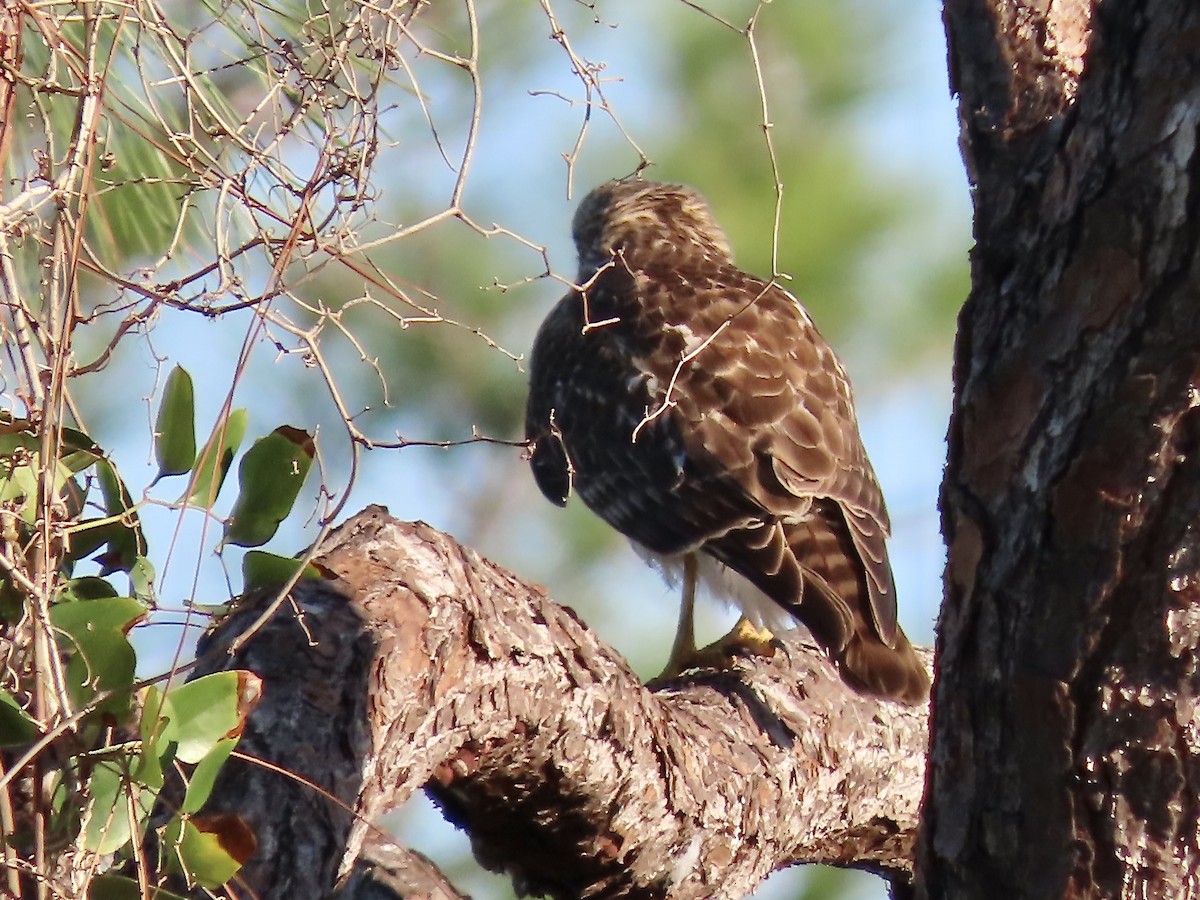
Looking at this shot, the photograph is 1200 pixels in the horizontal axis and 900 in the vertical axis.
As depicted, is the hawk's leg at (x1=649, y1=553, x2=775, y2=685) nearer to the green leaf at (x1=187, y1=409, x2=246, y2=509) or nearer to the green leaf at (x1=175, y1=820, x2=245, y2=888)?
the green leaf at (x1=187, y1=409, x2=246, y2=509)

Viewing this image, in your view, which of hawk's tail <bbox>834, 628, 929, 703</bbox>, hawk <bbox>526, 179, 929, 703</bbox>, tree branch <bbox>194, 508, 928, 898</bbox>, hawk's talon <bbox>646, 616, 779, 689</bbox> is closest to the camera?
tree branch <bbox>194, 508, 928, 898</bbox>

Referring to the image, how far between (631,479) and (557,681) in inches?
61.3

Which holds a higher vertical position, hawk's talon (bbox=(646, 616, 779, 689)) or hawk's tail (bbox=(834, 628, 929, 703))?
hawk's talon (bbox=(646, 616, 779, 689))

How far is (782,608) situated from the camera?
3332 mm

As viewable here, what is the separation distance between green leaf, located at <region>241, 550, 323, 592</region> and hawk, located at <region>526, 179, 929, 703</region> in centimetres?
133

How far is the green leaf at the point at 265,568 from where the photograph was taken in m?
1.68

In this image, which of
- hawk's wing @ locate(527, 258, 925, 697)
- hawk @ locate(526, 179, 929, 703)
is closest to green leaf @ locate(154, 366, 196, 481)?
hawk @ locate(526, 179, 929, 703)

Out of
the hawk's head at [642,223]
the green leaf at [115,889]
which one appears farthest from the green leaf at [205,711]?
the hawk's head at [642,223]

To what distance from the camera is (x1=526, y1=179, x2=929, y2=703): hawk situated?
3.24m

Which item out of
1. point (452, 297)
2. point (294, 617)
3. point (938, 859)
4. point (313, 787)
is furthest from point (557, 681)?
point (452, 297)

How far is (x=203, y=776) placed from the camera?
1.42m

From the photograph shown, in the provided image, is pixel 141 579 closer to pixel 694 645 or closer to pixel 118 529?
pixel 118 529

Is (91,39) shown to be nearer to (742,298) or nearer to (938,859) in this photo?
(938,859)

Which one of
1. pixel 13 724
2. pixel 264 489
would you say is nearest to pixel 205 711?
pixel 13 724
